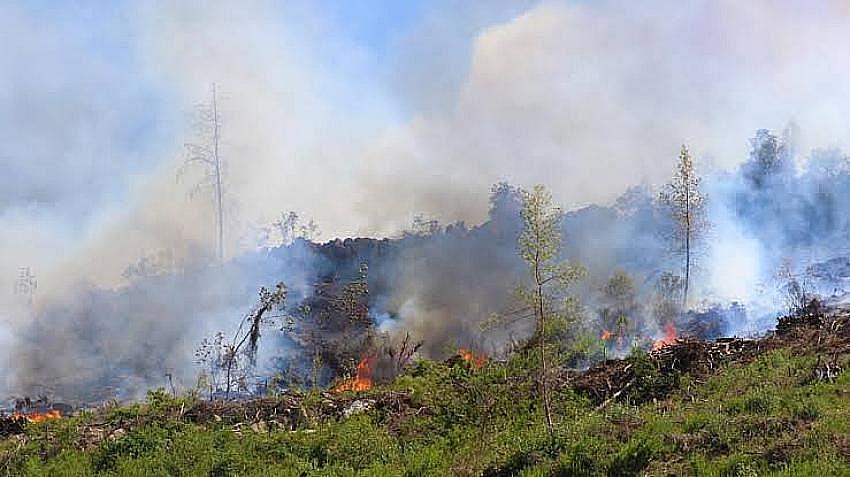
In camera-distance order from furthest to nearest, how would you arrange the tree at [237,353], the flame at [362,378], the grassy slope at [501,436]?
the tree at [237,353] < the flame at [362,378] < the grassy slope at [501,436]

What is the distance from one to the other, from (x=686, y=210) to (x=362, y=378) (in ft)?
57.9

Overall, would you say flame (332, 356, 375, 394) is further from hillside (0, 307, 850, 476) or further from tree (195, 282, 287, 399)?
hillside (0, 307, 850, 476)

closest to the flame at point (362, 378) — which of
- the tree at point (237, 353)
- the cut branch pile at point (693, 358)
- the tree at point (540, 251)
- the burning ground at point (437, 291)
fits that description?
the burning ground at point (437, 291)

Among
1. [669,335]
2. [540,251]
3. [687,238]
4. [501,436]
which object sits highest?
[687,238]

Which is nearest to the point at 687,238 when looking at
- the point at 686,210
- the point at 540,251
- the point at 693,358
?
the point at 686,210

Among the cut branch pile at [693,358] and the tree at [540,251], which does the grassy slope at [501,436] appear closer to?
the cut branch pile at [693,358]

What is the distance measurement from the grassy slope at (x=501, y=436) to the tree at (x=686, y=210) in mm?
16687

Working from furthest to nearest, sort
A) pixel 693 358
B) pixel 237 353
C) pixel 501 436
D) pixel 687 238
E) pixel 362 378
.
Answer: pixel 687 238 < pixel 237 353 < pixel 362 378 < pixel 693 358 < pixel 501 436

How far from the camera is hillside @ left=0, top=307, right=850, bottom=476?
11406mm

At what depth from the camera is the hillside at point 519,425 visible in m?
11.4

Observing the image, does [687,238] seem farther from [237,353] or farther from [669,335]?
[237,353]

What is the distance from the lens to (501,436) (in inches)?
635

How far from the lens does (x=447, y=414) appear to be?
1822 centimetres

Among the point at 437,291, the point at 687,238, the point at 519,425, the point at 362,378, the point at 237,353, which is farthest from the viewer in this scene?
the point at 437,291
